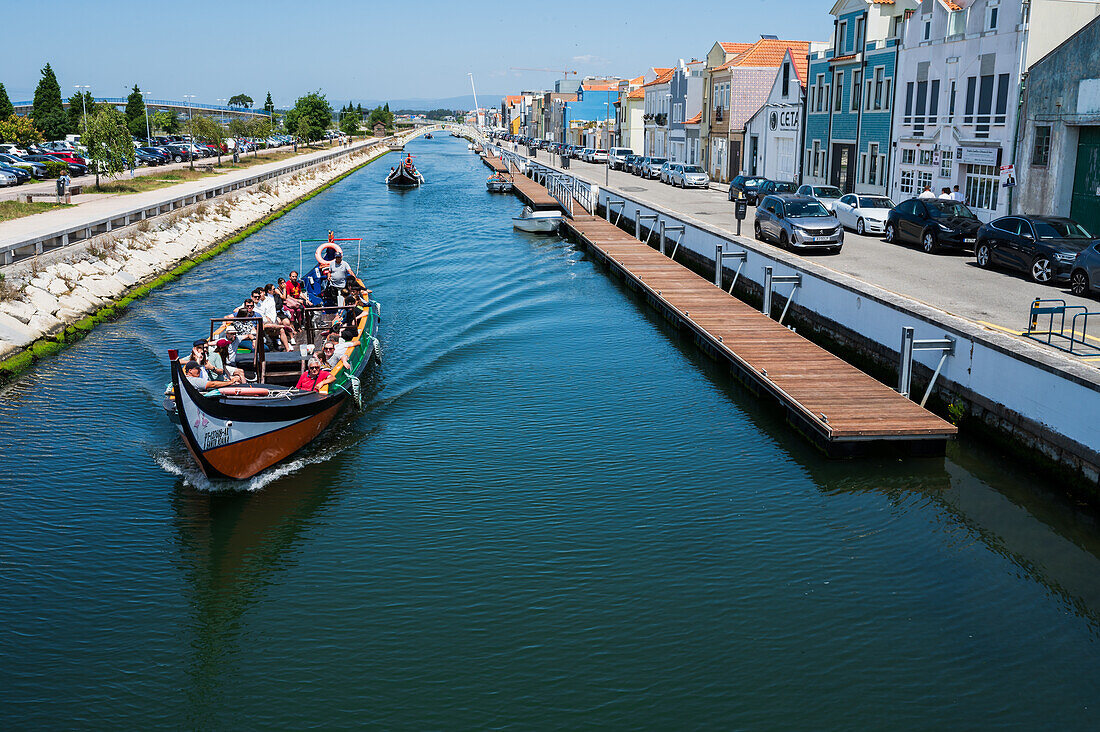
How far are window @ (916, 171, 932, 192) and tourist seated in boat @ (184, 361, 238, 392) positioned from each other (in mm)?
34459

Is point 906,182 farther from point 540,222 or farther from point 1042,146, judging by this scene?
point 540,222

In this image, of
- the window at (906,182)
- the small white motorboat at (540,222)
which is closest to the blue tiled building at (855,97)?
the window at (906,182)

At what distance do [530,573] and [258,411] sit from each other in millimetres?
5514

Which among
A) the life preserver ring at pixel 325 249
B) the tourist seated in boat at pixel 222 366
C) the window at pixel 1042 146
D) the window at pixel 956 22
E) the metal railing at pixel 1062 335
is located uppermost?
the window at pixel 956 22

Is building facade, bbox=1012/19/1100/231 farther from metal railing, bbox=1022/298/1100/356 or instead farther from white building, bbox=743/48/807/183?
white building, bbox=743/48/807/183

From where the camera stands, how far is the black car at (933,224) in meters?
30.5

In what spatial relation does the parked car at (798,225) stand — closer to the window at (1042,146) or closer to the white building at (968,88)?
the window at (1042,146)

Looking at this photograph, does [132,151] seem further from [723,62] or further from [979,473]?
[979,473]

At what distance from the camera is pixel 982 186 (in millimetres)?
37531

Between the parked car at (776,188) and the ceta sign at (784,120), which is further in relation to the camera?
the ceta sign at (784,120)

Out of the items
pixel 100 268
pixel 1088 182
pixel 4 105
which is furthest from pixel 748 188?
pixel 4 105

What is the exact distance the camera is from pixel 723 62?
71.2 meters

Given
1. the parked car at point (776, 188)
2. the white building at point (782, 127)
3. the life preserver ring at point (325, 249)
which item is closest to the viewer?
the life preserver ring at point (325, 249)

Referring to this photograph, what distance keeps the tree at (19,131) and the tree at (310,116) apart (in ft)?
125
